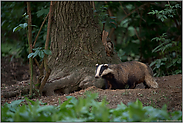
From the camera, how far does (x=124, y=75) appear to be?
4379 millimetres

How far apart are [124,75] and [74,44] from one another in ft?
4.60

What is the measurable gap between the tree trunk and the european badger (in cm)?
37

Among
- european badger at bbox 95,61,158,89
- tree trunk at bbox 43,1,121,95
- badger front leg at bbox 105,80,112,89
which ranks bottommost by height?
badger front leg at bbox 105,80,112,89

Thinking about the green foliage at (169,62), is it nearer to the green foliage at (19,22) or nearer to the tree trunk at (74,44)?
the tree trunk at (74,44)

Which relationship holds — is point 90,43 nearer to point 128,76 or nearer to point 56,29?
point 56,29

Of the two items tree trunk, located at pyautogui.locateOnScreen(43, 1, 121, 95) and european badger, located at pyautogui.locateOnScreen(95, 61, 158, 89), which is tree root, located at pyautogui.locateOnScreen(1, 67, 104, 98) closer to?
tree trunk, located at pyautogui.locateOnScreen(43, 1, 121, 95)

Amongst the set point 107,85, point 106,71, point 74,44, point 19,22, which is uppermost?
point 19,22

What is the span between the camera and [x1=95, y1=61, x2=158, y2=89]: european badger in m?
4.29

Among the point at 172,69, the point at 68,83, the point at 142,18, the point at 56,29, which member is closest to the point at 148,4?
the point at 142,18

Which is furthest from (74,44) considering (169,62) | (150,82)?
(169,62)

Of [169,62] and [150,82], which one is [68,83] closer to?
[150,82]

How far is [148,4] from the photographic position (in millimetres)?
7543

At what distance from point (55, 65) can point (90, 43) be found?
98 cm

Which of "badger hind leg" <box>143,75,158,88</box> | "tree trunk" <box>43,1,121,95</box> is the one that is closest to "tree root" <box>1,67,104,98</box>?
"tree trunk" <box>43,1,121,95</box>
